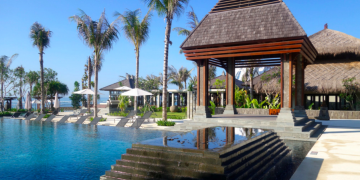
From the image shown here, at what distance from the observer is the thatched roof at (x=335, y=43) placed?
2347 cm

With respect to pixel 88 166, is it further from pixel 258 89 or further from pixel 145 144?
pixel 258 89

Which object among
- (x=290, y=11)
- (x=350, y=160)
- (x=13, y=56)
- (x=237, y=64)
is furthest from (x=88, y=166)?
(x=13, y=56)

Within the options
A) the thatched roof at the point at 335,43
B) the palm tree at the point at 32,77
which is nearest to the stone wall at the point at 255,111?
the thatched roof at the point at 335,43

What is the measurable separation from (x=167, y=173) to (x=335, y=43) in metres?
25.7

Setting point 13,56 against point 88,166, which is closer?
point 88,166

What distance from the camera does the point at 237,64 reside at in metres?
15.8

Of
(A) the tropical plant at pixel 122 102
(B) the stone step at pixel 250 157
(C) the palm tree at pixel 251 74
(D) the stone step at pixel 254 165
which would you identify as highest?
(C) the palm tree at pixel 251 74

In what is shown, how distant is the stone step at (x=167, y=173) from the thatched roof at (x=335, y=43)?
2468 centimetres

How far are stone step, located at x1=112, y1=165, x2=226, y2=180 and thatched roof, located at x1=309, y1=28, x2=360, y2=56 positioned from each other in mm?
24679

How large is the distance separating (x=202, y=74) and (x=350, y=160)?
718cm

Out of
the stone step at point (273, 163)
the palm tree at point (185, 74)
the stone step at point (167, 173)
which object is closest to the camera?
Result: the stone step at point (167, 173)

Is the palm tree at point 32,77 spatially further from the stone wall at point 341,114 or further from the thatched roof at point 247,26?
the stone wall at point 341,114

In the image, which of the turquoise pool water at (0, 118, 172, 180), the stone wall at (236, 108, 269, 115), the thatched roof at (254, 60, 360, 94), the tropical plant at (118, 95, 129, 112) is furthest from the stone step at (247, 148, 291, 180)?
the tropical plant at (118, 95, 129, 112)

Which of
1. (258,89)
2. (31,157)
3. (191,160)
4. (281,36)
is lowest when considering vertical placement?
(31,157)
